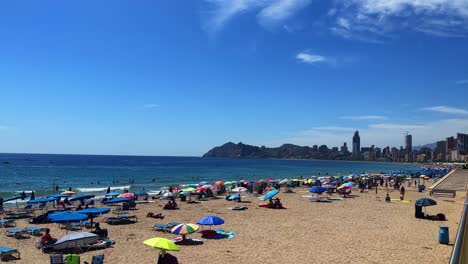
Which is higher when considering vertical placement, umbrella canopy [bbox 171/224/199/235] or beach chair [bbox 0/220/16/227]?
umbrella canopy [bbox 171/224/199/235]

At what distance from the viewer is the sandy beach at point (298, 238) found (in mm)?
13961

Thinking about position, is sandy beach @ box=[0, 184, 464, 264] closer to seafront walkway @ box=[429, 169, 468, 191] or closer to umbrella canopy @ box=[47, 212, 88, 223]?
umbrella canopy @ box=[47, 212, 88, 223]

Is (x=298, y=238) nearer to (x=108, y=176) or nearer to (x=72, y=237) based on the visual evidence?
(x=72, y=237)

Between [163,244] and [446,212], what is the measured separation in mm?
20716

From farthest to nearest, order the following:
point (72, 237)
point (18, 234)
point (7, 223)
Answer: point (7, 223) → point (18, 234) → point (72, 237)

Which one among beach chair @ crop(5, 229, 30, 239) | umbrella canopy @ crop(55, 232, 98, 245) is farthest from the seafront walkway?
beach chair @ crop(5, 229, 30, 239)

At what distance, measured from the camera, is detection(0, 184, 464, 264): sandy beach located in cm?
1396

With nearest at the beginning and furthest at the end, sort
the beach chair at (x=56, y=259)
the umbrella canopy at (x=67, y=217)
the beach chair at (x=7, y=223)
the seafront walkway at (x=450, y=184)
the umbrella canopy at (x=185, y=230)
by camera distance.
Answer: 1. the beach chair at (x=56, y=259)
2. the umbrella canopy at (x=185, y=230)
3. the umbrella canopy at (x=67, y=217)
4. the beach chair at (x=7, y=223)
5. the seafront walkway at (x=450, y=184)

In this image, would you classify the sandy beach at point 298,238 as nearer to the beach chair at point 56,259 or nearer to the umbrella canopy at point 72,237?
the umbrella canopy at point 72,237

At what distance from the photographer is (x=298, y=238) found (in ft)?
56.7

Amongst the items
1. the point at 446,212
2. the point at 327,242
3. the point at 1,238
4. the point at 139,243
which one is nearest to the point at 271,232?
the point at 327,242

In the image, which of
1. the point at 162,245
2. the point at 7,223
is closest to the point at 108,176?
the point at 7,223

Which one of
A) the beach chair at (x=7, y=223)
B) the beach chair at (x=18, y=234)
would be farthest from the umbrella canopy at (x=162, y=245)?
the beach chair at (x=7, y=223)

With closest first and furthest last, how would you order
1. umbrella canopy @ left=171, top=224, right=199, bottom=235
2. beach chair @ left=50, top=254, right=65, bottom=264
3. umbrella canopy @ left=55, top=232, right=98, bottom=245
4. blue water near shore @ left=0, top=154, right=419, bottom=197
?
1. beach chair @ left=50, top=254, right=65, bottom=264
2. umbrella canopy @ left=55, top=232, right=98, bottom=245
3. umbrella canopy @ left=171, top=224, right=199, bottom=235
4. blue water near shore @ left=0, top=154, right=419, bottom=197
